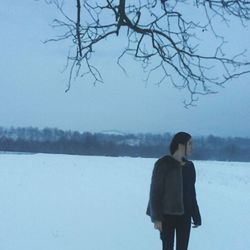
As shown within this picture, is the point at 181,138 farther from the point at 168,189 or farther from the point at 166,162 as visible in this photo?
the point at 168,189

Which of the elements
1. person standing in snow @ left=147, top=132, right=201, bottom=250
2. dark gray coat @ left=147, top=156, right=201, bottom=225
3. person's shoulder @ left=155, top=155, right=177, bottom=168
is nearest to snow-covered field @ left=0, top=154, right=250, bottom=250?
person standing in snow @ left=147, top=132, right=201, bottom=250

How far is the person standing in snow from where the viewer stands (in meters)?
6.20

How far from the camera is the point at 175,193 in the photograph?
6.21 metres

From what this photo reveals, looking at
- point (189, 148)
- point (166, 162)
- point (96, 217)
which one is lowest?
point (96, 217)

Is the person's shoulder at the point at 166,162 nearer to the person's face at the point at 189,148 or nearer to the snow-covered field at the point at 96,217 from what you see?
the person's face at the point at 189,148

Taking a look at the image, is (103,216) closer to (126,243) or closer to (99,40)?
(126,243)

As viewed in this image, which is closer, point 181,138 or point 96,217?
point 181,138

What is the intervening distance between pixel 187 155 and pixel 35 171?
19515 millimetres

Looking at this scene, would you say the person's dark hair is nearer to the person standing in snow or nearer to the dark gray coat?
the person standing in snow

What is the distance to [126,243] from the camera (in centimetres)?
1031

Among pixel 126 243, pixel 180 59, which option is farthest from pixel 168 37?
pixel 126 243

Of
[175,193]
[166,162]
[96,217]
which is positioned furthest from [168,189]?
[96,217]

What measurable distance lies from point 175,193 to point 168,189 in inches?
3.1

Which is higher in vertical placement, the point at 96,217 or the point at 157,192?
the point at 157,192
